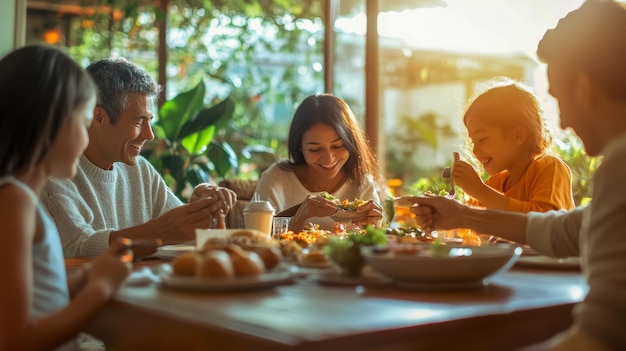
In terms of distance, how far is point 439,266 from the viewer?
151cm

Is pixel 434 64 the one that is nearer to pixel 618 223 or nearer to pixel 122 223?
pixel 122 223

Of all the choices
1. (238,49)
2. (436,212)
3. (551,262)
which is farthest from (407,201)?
(238,49)

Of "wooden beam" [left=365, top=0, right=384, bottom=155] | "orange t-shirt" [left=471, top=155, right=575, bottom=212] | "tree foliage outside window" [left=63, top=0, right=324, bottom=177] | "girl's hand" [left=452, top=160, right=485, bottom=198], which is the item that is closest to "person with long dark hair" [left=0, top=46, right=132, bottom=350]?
"girl's hand" [left=452, top=160, right=485, bottom=198]

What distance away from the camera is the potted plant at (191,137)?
4508mm

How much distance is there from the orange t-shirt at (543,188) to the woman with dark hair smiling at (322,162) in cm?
71

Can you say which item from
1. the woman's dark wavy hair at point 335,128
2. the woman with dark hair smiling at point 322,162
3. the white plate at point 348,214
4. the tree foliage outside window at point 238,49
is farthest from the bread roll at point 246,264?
the tree foliage outside window at point 238,49

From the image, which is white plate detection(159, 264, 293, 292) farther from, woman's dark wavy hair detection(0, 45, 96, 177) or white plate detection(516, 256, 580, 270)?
white plate detection(516, 256, 580, 270)

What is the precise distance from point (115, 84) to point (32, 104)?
3.97ft

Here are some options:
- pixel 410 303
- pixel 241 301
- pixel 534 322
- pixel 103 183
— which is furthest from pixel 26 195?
pixel 103 183

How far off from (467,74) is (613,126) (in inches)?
144

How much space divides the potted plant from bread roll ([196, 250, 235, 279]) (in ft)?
9.90

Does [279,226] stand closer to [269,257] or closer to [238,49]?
[269,257]

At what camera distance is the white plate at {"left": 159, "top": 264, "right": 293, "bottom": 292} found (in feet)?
4.86

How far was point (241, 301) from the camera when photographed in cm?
140
